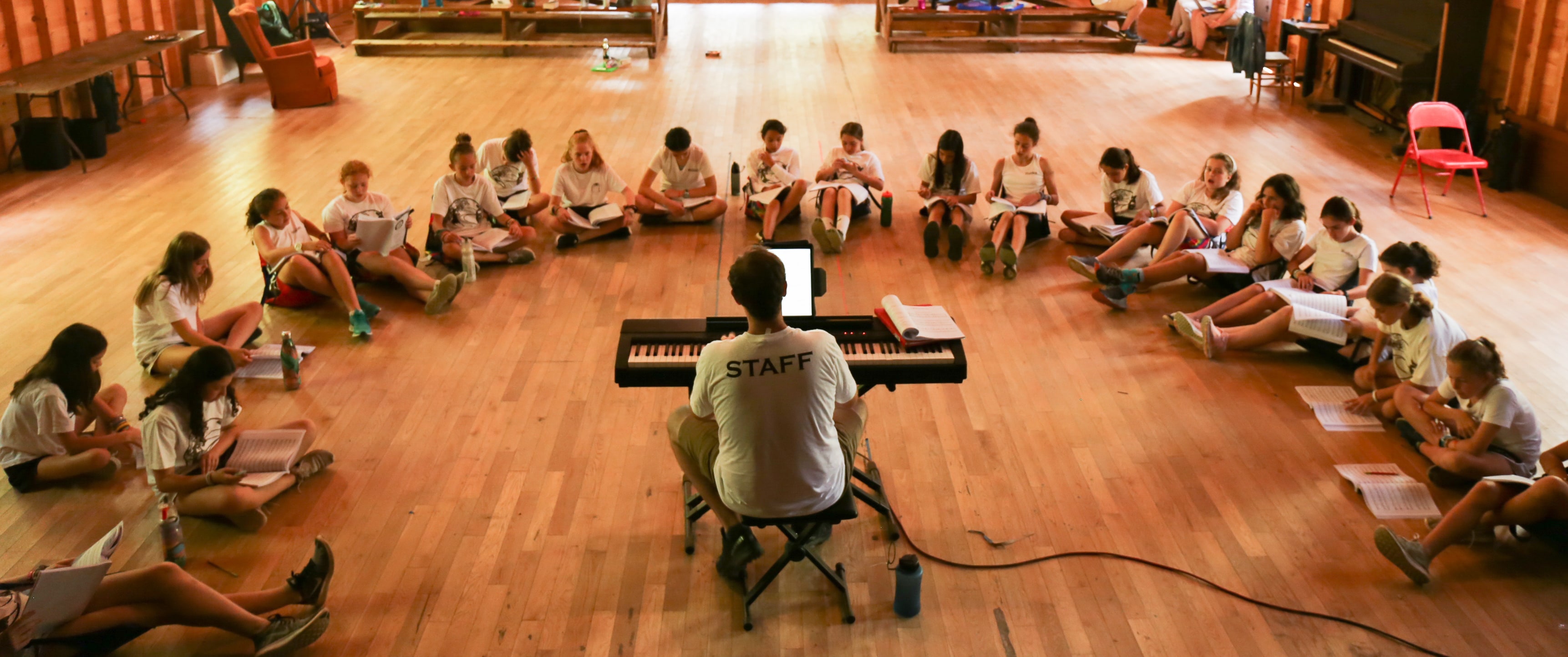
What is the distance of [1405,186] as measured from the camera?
8445 mm

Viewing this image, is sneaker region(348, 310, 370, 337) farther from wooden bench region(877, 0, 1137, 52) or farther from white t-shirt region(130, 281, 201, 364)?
wooden bench region(877, 0, 1137, 52)

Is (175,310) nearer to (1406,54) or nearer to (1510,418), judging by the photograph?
(1510,418)

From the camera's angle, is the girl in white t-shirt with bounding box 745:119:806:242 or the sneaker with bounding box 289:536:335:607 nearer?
the sneaker with bounding box 289:536:335:607

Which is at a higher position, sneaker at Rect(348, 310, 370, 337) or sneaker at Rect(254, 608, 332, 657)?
sneaker at Rect(348, 310, 370, 337)

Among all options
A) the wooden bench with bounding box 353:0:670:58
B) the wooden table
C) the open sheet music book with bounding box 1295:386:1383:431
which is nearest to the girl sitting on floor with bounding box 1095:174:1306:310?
the open sheet music book with bounding box 1295:386:1383:431

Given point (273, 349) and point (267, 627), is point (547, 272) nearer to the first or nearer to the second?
point (273, 349)

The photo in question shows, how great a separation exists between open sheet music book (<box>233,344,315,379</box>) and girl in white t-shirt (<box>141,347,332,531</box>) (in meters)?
1.01

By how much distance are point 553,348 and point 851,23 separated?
1121cm

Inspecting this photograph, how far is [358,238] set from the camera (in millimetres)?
6266

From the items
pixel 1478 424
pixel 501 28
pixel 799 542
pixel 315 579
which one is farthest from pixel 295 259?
pixel 501 28

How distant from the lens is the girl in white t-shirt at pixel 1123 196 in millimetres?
6773

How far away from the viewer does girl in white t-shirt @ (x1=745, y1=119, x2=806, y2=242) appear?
727cm

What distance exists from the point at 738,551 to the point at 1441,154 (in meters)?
6.53

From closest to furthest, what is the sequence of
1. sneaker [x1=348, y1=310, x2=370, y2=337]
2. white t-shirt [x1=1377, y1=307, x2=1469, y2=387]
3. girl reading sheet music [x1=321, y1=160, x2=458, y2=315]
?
white t-shirt [x1=1377, y1=307, x2=1469, y2=387], sneaker [x1=348, y1=310, x2=370, y2=337], girl reading sheet music [x1=321, y1=160, x2=458, y2=315]
